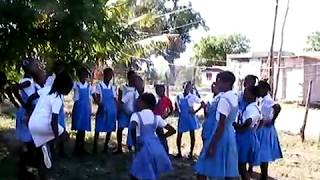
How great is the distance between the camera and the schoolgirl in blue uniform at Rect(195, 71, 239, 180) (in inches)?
231

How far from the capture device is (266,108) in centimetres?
786

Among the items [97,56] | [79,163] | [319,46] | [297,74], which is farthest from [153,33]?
[319,46]

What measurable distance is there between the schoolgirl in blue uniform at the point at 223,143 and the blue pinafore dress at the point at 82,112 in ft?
12.4

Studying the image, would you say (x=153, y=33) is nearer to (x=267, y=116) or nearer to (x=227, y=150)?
(x=267, y=116)

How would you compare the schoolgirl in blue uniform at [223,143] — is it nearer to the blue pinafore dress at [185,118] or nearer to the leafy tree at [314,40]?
the blue pinafore dress at [185,118]

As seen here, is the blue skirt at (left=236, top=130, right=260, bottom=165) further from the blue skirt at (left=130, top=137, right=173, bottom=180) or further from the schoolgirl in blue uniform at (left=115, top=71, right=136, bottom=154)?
the schoolgirl in blue uniform at (left=115, top=71, right=136, bottom=154)

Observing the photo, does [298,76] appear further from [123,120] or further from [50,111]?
[50,111]

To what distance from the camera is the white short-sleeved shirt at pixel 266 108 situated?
7.86m

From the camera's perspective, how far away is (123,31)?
981cm

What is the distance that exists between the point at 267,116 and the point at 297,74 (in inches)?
953

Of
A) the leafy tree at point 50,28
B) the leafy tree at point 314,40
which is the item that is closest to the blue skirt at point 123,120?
the leafy tree at point 50,28

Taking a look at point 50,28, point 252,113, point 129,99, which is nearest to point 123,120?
point 129,99

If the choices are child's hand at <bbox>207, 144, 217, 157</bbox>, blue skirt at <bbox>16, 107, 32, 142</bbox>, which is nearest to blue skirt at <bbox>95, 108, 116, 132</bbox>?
blue skirt at <bbox>16, 107, 32, 142</bbox>

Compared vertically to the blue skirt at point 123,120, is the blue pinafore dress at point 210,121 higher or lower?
higher
